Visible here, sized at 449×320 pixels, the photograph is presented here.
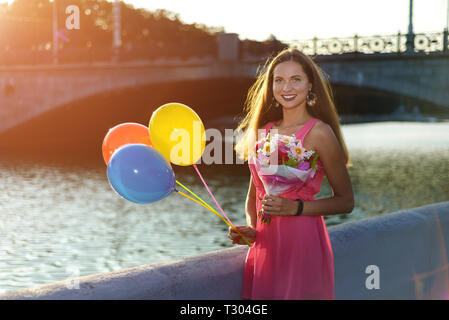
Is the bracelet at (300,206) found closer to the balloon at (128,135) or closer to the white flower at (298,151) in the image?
the white flower at (298,151)

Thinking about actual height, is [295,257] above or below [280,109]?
below

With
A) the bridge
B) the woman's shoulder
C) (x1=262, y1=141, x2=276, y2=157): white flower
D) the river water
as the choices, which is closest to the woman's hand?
(x1=262, y1=141, x2=276, y2=157): white flower

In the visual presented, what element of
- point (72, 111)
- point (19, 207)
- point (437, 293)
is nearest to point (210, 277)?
point (437, 293)

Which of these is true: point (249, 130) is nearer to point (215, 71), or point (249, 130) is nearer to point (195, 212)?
point (195, 212)

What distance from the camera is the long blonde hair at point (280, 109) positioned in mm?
2361

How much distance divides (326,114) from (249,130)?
335mm

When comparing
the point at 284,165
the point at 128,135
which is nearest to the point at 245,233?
the point at 284,165

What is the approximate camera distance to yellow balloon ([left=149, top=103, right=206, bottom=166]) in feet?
8.59

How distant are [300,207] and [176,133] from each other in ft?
2.20

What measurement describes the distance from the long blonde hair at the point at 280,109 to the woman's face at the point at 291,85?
0.02 metres

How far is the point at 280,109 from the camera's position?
2496 mm

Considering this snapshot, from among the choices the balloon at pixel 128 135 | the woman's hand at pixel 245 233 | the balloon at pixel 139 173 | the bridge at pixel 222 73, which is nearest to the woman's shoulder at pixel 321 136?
the woman's hand at pixel 245 233

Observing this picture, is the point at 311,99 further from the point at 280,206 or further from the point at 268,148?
the point at 280,206

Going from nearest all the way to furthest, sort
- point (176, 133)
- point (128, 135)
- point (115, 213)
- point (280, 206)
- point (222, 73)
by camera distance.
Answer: point (280, 206)
point (176, 133)
point (128, 135)
point (115, 213)
point (222, 73)
